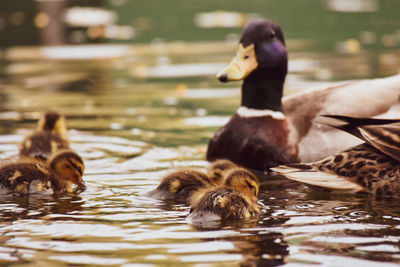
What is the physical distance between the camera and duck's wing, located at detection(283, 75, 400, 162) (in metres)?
6.57

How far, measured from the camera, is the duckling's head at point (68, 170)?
598cm

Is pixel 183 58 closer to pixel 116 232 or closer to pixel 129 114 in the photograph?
pixel 129 114

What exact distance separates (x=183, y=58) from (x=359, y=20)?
5559mm

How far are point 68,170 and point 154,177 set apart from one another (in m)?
0.75

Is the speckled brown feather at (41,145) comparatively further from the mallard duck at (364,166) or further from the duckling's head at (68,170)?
the mallard duck at (364,166)

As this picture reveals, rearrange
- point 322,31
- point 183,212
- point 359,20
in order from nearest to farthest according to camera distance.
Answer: point 183,212, point 322,31, point 359,20

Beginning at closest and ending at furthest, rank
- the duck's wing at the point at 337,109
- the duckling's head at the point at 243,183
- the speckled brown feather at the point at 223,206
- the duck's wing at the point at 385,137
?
1. the speckled brown feather at the point at 223,206
2. the duck's wing at the point at 385,137
3. the duckling's head at the point at 243,183
4. the duck's wing at the point at 337,109

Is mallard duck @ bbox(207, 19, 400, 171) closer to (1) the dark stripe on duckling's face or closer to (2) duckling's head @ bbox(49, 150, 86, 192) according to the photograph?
(2) duckling's head @ bbox(49, 150, 86, 192)

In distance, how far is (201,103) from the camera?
957 centimetres

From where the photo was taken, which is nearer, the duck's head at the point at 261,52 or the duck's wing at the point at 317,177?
the duck's wing at the point at 317,177

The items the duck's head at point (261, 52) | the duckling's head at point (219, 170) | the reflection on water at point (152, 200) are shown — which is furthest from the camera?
the duck's head at point (261, 52)

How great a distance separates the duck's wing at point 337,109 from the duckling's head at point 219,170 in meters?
0.78

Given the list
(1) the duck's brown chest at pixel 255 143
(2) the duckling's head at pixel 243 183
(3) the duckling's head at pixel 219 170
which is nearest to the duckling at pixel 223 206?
(2) the duckling's head at pixel 243 183

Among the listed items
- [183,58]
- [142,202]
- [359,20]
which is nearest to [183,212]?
[142,202]
